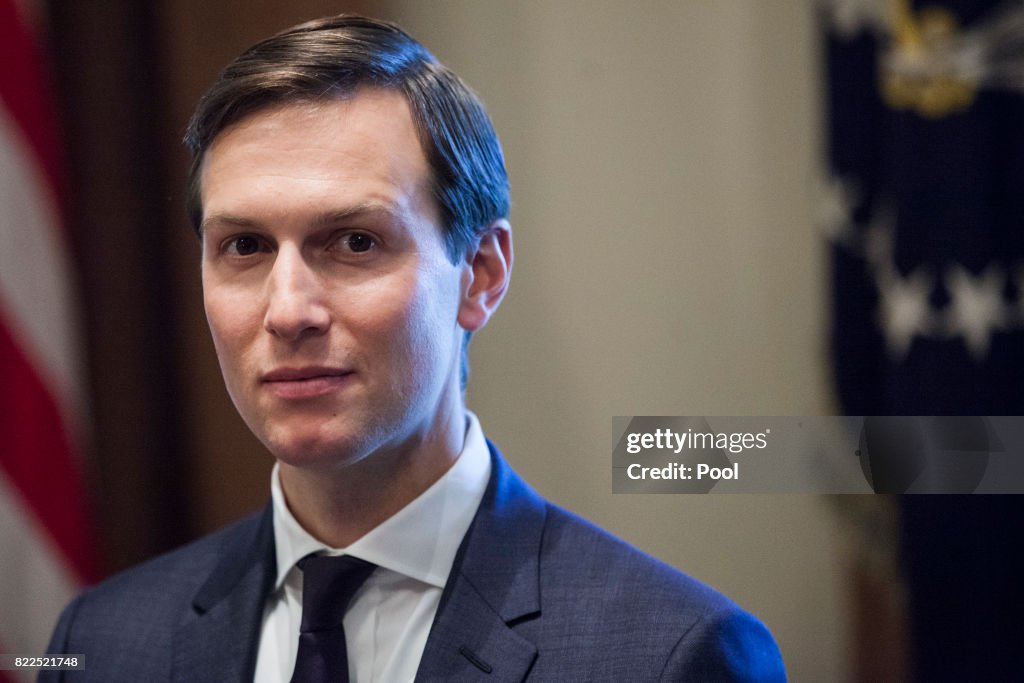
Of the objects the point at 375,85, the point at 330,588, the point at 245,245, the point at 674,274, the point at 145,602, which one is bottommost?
the point at 145,602

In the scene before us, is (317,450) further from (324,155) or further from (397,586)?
(324,155)

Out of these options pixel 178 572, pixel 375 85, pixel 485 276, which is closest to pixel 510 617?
pixel 485 276

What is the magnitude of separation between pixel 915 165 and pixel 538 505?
847 millimetres

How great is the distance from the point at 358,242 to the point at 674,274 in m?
0.73

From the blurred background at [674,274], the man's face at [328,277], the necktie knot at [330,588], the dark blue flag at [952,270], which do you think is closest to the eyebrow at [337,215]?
the man's face at [328,277]

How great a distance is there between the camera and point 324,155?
1171 millimetres

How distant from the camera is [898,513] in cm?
168

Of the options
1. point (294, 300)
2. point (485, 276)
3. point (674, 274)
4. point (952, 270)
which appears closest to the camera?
point (294, 300)

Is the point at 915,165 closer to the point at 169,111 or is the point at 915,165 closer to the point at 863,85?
the point at 863,85

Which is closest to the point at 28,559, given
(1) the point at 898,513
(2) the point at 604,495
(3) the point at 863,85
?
(2) the point at 604,495

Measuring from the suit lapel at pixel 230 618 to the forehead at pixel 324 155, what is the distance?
1.51 feet

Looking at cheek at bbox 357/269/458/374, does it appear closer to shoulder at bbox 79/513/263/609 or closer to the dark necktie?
the dark necktie

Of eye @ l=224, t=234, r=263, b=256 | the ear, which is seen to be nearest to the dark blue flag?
the ear

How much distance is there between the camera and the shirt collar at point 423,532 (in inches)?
48.9
